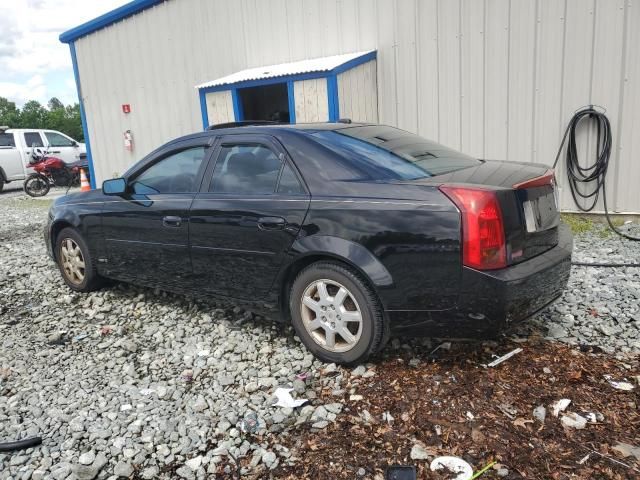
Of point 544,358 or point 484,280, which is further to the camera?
point 544,358

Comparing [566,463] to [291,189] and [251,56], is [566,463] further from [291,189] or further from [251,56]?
[251,56]

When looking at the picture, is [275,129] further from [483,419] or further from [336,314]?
[483,419]

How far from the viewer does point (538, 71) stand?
6883 millimetres

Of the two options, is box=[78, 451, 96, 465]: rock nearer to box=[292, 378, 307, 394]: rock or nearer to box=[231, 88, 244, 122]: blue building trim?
box=[292, 378, 307, 394]: rock

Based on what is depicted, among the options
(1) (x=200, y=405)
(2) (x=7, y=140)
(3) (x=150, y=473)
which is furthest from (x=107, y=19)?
(3) (x=150, y=473)

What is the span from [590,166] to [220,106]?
5719 millimetres

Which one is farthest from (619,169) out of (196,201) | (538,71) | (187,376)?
(187,376)

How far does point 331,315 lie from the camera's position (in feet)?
10.4

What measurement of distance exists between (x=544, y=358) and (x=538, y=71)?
16.2 ft

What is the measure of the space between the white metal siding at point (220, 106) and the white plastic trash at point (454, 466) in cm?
738

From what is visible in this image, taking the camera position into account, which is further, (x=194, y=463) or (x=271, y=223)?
(x=271, y=223)

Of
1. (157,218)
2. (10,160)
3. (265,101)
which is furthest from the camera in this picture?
(10,160)

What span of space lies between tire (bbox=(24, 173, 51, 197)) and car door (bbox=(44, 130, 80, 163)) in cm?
170

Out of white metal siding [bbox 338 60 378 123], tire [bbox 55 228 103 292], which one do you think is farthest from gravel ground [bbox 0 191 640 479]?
white metal siding [bbox 338 60 378 123]
